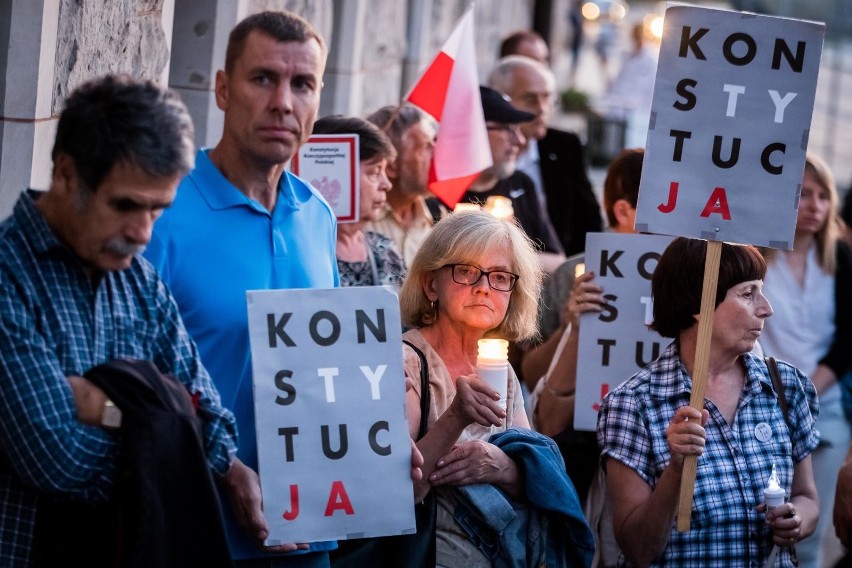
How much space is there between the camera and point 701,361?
13.7 ft

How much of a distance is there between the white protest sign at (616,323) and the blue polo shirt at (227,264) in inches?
68.7

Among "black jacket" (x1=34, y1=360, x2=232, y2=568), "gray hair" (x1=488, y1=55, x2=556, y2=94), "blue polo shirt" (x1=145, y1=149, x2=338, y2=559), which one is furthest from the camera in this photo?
"gray hair" (x1=488, y1=55, x2=556, y2=94)

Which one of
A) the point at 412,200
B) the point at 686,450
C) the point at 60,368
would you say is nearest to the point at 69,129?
the point at 60,368

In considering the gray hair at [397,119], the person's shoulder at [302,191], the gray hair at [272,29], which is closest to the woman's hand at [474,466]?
the person's shoulder at [302,191]

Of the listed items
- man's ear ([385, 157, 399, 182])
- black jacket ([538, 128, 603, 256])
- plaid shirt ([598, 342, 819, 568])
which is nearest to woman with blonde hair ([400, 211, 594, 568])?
plaid shirt ([598, 342, 819, 568])

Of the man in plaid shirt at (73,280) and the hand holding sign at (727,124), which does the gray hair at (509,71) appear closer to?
the hand holding sign at (727,124)

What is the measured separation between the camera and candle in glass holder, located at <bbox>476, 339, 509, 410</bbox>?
3764 mm

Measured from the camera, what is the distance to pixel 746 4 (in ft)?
124

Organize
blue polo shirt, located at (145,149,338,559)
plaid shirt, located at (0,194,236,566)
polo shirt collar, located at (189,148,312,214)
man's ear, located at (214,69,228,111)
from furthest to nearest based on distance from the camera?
man's ear, located at (214,69,228,111) → polo shirt collar, located at (189,148,312,214) → blue polo shirt, located at (145,149,338,559) → plaid shirt, located at (0,194,236,566)

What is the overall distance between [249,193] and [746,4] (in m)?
36.2

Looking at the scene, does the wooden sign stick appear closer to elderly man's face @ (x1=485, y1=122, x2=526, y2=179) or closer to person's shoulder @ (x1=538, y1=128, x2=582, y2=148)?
elderly man's face @ (x1=485, y1=122, x2=526, y2=179)

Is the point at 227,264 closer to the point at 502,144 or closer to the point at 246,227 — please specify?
the point at 246,227

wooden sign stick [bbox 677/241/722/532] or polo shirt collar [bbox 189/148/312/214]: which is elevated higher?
polo shirt collar [bbox 189/148/312/214]

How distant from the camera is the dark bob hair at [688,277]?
4438 mm
